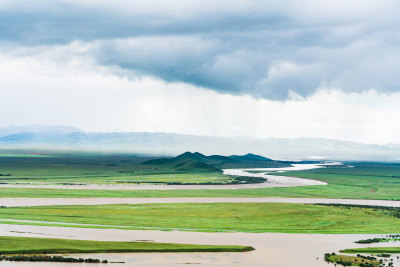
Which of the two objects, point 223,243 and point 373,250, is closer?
point 373,250

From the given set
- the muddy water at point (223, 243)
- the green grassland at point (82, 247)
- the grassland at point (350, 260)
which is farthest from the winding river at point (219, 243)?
the green grassland at point (82, 247)

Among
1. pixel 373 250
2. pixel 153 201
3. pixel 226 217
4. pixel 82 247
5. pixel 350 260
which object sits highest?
pixel 153 201

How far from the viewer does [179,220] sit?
80375mm

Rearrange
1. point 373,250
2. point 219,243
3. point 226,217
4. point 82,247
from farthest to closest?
point 226,217 < point 219,243 < point 373,250 < point 82,247

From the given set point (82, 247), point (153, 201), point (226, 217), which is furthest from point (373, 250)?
point (153, 201)

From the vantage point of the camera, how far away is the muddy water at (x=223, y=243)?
53219 mm

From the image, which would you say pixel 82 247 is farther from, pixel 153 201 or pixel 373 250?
pixel 153 201

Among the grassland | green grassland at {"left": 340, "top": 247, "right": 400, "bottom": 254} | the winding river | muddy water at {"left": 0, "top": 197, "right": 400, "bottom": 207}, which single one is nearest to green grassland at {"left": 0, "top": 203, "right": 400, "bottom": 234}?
the winding river

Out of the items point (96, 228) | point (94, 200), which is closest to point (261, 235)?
point (96, 228)

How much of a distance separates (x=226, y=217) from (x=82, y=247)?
32.6m

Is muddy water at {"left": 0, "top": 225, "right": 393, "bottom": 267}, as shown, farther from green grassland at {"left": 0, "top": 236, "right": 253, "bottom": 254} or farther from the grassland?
green grassland at {"left": 0, "top": 236, "right": 253, "bottom": 254}

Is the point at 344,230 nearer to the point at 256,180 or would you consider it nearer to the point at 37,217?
the point at 37,217

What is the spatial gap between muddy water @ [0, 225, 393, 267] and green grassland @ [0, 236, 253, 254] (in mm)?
1390

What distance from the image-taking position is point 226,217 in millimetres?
84625
